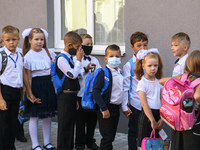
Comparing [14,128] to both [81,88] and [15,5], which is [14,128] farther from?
[15,5]

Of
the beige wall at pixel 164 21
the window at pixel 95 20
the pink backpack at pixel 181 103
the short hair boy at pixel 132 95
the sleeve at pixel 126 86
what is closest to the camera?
the pink backpack at pixel 181 103

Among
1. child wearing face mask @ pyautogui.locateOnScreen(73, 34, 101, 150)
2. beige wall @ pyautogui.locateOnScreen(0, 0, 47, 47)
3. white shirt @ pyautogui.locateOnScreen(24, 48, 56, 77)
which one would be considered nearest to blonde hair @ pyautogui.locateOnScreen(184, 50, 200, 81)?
child wearing face mask @ pyautogui.locateOnScreen(73, 34, 101, 150)

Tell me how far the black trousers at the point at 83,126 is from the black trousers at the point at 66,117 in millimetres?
312

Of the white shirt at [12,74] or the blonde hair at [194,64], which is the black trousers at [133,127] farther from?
the white shirt at [12,74]

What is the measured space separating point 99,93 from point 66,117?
2.77 feet

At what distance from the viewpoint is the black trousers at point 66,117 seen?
15.7 ft

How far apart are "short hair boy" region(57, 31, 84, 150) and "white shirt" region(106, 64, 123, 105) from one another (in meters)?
0.52

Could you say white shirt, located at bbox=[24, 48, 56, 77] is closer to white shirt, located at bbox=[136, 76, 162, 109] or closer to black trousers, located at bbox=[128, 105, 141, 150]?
black trousers, located at bbox=[128, 105, 141, 150]

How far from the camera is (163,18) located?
18.0ft

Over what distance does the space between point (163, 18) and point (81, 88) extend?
1715 mm

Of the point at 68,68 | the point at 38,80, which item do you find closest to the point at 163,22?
the point at 68,68

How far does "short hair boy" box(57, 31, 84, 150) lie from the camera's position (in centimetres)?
463

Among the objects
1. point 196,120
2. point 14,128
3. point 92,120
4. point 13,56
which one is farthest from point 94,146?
point 196,120

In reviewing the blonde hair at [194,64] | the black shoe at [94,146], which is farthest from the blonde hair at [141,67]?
the black shoe at [94,146]
